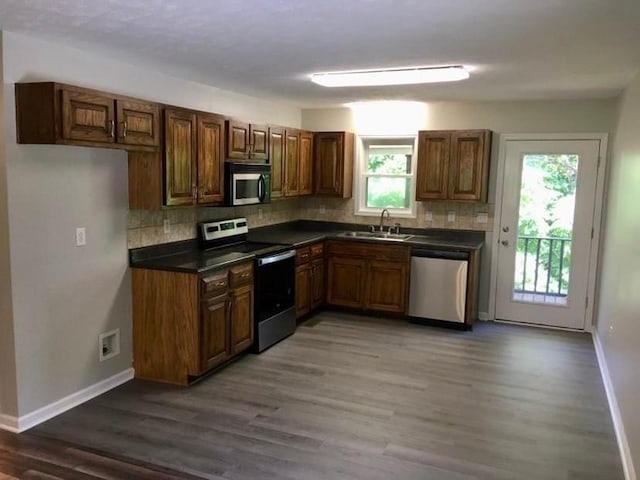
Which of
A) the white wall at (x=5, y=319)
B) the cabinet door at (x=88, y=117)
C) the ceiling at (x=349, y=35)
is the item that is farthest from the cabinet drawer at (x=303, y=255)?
the white wall at (x=5, y=319)

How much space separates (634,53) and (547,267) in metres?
2.91

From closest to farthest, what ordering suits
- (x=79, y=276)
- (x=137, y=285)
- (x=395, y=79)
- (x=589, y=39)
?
(x=589, y=39)
(x=79, y=276)
(x=137, y=285)
(x=395, y=79)

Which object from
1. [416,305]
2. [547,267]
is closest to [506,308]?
[547,267]

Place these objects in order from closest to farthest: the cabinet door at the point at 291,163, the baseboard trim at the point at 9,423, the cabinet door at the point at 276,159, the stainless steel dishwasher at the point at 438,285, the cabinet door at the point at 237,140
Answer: the baseboard trim at the point at 9,423 → the cabinet door at the point at 237,140 → the cabinet door at the point at 276,159 → the stainless steel dishwasher at the point at 438,285 → the cabinet door at the point at 291,163

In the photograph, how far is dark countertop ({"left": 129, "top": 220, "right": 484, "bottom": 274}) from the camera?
4.11 meters

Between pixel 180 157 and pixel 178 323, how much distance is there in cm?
127

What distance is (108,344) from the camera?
3971mm

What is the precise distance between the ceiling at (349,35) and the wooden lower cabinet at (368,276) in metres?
2.14

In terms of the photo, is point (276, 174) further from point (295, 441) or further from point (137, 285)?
point (295, 441)

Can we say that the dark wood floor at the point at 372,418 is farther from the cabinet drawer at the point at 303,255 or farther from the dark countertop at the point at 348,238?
the dark countertop at the point at 348,238

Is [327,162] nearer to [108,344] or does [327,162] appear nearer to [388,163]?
[388,163]

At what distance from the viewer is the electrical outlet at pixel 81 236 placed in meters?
3.61

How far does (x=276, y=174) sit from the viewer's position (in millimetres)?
5605

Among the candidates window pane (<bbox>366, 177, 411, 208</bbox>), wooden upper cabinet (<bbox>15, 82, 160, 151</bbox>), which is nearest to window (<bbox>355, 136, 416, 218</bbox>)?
window pane (<bbox>366, 177, 411, 208</bbox>)
